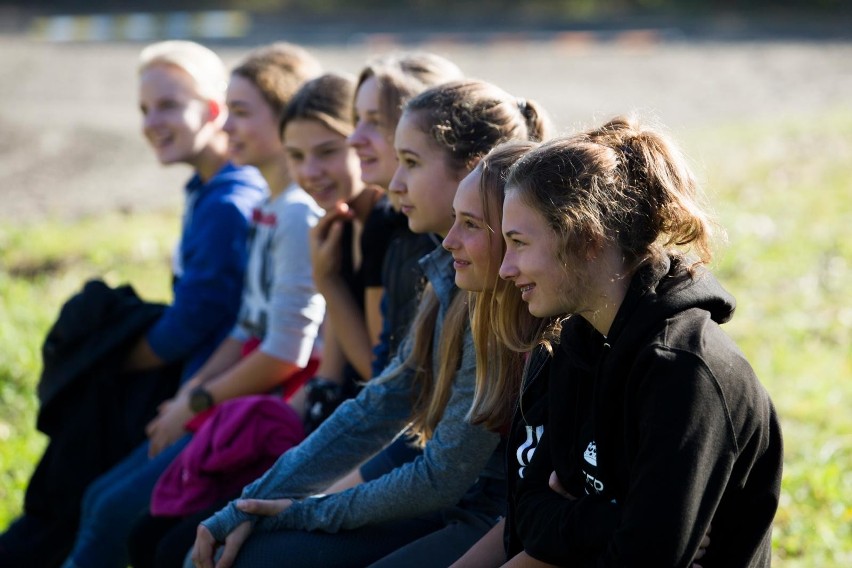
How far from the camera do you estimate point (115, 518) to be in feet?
11.9

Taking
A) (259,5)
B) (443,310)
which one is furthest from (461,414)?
(259,5)

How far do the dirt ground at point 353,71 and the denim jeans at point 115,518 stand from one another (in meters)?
5.27

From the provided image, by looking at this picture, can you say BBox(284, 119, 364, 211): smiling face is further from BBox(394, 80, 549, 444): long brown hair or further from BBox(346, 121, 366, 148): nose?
BBox(394, 80, 549, 444): long brown hair

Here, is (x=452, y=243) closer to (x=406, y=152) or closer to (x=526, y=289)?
(x=526, y=289)

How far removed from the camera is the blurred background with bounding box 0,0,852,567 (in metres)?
5.13

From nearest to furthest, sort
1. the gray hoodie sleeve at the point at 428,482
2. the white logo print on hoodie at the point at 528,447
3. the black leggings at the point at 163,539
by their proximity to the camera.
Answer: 1. the white logo print on hoodie at the point at 528,447
2. the gray hoodie sleeve at the point at 428,482
3. the black leggings at the point at 163,539

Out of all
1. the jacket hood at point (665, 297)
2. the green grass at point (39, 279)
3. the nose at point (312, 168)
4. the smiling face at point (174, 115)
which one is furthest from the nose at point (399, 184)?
the green grass at point (39, 279)

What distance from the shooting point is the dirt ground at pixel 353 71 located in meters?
10.4

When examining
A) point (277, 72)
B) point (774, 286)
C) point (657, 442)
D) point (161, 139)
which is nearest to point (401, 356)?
point (657, 442)

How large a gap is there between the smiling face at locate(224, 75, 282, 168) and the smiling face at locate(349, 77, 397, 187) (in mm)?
704

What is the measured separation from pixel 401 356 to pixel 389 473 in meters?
0.35

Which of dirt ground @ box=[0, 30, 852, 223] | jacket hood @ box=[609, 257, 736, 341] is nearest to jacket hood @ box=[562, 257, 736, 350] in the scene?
jacket hood @ box=[609, 257, 736, 341]

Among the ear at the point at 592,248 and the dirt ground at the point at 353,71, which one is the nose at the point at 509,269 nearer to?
the ear at the point at 592,248

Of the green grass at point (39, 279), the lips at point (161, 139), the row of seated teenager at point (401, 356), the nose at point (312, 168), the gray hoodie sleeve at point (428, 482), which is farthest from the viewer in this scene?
the green grass at point (39, 279)
